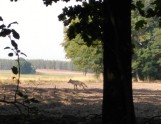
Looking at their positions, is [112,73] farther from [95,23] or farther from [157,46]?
[157,46]

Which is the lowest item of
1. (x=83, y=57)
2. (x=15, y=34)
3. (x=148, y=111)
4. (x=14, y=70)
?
(x=148, y=111)

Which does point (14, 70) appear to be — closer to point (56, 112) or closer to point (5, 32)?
point (5, 32)

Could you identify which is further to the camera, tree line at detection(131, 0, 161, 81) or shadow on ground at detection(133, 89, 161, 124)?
tree line at detection(131, 0, 161, 81)

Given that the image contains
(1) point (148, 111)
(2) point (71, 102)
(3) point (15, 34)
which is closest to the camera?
(3) point (15, 34)

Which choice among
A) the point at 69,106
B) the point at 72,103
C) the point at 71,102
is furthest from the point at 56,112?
the point at 71,102

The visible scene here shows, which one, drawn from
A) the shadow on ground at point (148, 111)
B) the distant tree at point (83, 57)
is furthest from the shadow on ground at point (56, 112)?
the distant tree at point (83, 57)

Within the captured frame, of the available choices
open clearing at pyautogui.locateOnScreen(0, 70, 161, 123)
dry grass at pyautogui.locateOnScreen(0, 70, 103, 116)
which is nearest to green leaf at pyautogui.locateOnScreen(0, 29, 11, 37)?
open clearing at pyautogui.locateOnScreen(0, 70, 161, 123)

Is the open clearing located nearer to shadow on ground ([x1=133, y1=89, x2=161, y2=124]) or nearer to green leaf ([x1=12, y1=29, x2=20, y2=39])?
shadow on ground ([x1=133, y1=89, x2=161, y2=124])

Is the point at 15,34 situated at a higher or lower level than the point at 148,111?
higher

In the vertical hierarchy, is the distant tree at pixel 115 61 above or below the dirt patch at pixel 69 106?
above

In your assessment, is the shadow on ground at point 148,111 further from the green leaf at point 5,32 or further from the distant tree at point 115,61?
the green leaf at point 5,32

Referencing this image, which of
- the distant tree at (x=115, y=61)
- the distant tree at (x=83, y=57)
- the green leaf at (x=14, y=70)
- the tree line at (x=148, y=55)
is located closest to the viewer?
the distant tree at (x=115, y=61)

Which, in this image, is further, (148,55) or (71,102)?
(148,55)

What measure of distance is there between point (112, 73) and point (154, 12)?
6.95ft
